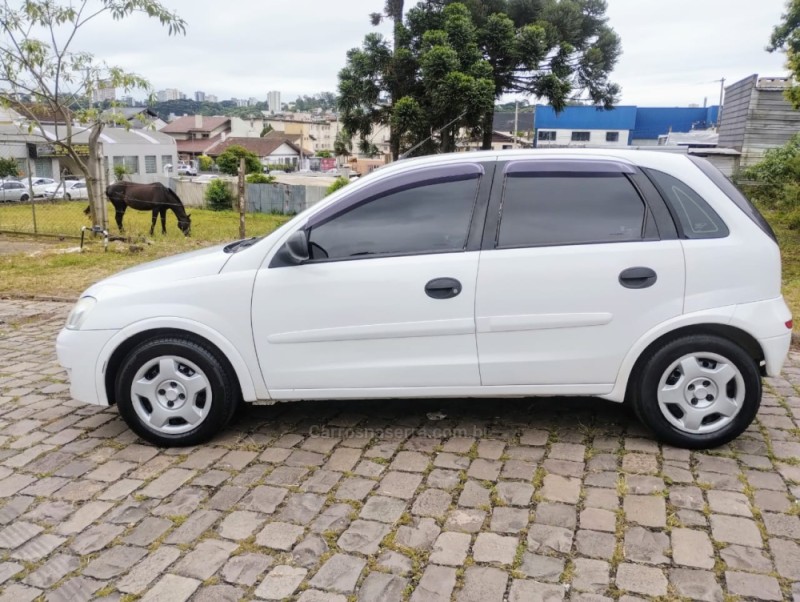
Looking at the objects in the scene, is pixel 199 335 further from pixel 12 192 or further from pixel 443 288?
pixel 12 192

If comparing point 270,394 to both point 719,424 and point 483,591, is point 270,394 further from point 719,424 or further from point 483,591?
point 719,424

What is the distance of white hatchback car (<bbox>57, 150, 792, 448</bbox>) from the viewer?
386 cm

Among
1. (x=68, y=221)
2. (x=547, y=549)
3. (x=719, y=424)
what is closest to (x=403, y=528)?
(x=547, y=549)

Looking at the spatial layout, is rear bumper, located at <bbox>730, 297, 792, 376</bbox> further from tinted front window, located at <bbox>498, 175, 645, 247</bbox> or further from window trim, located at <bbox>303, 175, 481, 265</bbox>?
window trim, located at <bbox>303, 175, 481, 265</bbox>

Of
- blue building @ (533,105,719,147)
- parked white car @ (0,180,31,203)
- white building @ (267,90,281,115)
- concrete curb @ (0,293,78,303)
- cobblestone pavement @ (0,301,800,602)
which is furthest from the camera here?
white building @ (267,90,281,115)

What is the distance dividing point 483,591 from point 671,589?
0.75 metres

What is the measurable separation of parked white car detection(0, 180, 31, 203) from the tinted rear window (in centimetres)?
2969

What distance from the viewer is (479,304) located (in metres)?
3.89

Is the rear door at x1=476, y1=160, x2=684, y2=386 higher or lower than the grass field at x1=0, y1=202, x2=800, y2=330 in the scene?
higher

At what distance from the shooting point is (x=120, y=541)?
3.17m

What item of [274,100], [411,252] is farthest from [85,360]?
[274,100]

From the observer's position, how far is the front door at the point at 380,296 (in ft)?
12.8

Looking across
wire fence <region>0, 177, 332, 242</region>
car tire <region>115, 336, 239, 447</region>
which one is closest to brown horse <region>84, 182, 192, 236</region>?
wire fence <region>0, 177, 332, 242</region>

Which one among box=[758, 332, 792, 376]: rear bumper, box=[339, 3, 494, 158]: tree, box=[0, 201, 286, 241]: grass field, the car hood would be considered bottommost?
box=[0, 201, 286, 241]: grass field
